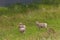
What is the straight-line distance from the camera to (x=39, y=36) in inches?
364

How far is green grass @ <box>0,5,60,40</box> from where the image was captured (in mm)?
9327

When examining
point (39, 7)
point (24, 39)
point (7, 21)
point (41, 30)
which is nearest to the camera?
point (24, 39)

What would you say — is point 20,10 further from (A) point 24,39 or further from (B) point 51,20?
(A) point 24,39

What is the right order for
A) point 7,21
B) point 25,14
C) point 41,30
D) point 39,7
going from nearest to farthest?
point 41,30, point 7,21, point 25,14, point 39,7

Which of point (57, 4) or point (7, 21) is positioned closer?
point (7, 21)

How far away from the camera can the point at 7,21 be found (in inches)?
423

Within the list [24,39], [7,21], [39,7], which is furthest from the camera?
[39,7]

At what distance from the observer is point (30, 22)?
10633 mm

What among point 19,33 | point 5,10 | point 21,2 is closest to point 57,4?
point 21,2

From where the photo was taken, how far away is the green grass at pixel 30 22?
30.6 ft

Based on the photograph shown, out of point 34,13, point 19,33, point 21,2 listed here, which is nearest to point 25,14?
point 34,13

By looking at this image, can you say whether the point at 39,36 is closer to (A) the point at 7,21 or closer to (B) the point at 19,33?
(B) the point at 19,33

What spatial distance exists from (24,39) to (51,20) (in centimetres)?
229

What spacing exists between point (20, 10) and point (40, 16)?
44.5 inches
